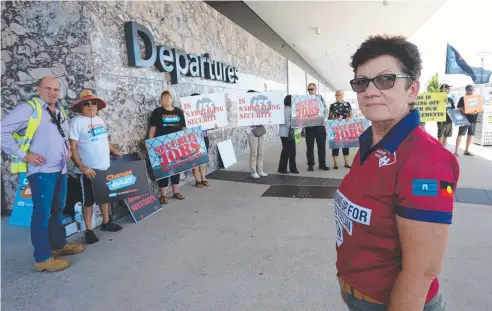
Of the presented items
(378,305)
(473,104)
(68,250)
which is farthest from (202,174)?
(473,104)

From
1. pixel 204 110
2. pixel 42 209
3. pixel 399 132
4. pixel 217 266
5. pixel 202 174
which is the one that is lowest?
pixel 217 266

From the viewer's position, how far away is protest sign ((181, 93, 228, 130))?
16.8 feet

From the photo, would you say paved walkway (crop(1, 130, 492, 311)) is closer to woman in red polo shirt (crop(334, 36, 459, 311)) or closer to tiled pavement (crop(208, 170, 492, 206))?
tiled pavement (crop(208, 170, 492, 206))

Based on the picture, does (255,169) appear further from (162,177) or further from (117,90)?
(117,90)

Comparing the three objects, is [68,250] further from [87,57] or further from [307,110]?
[307,110]

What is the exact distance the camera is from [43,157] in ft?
8.95

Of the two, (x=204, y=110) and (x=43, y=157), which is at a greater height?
(x=204, y=110)

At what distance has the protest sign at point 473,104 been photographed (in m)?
7.13

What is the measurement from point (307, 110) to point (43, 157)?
4782 mm

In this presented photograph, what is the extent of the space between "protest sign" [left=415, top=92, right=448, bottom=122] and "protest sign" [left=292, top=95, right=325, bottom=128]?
216 cm

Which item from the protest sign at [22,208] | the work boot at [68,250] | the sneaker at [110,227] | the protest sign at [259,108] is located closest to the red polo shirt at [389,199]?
the work boot at [68,250]

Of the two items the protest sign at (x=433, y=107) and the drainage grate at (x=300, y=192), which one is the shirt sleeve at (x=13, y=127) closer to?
the drainage grate at (x=300, y=192)

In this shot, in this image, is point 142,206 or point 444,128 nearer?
point 142,206

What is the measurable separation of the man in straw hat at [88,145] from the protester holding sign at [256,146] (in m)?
3.03
